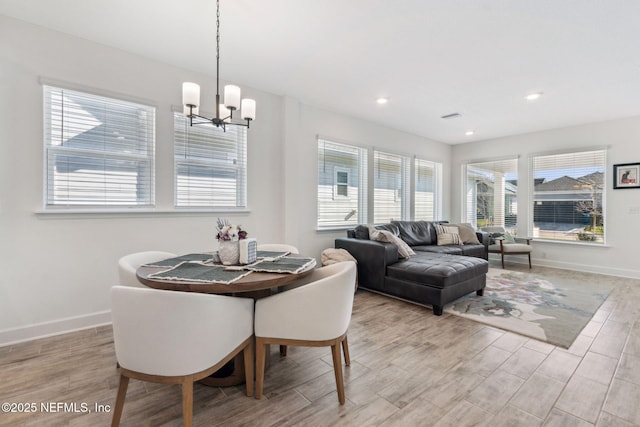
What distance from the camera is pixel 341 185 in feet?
16.0

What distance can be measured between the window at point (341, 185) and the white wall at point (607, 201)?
3.48 meters

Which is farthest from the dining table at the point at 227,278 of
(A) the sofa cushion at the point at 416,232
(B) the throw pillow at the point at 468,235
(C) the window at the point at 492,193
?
(C) the window at the point at 492,193

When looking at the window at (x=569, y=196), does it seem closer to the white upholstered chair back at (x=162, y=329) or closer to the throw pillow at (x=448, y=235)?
the throw pillow at (x=448, y=235)

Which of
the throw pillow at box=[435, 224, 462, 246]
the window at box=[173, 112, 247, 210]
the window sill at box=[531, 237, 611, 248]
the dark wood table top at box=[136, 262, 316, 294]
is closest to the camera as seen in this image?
the dark wood table top at box=[136, 262, 316, 294]

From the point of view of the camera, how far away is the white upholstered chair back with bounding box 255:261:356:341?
65.7 inches

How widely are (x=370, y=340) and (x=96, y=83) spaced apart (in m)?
3.49

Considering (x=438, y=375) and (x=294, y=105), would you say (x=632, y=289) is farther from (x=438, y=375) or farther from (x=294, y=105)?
(x=294, y=105)

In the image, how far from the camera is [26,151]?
8.14 feet

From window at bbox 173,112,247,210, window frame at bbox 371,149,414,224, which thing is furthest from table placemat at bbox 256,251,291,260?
window frame at bbox 371,149,414,224

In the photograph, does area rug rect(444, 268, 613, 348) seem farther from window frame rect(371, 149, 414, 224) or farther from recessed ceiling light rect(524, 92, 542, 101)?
recessed ceiling light rect(524, 92, 542, 101)

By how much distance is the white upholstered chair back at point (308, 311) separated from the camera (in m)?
1.67

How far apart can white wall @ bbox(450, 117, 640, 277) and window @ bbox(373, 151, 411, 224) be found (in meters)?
2.34

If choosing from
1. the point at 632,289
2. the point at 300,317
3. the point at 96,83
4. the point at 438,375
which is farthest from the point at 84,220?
the point at 632,289

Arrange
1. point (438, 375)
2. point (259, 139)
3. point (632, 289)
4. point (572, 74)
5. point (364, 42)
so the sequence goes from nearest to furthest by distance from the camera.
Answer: point (438, 375) < point (364, 42) < point (572, 74) < point (259, 139) < point (632, 289)
